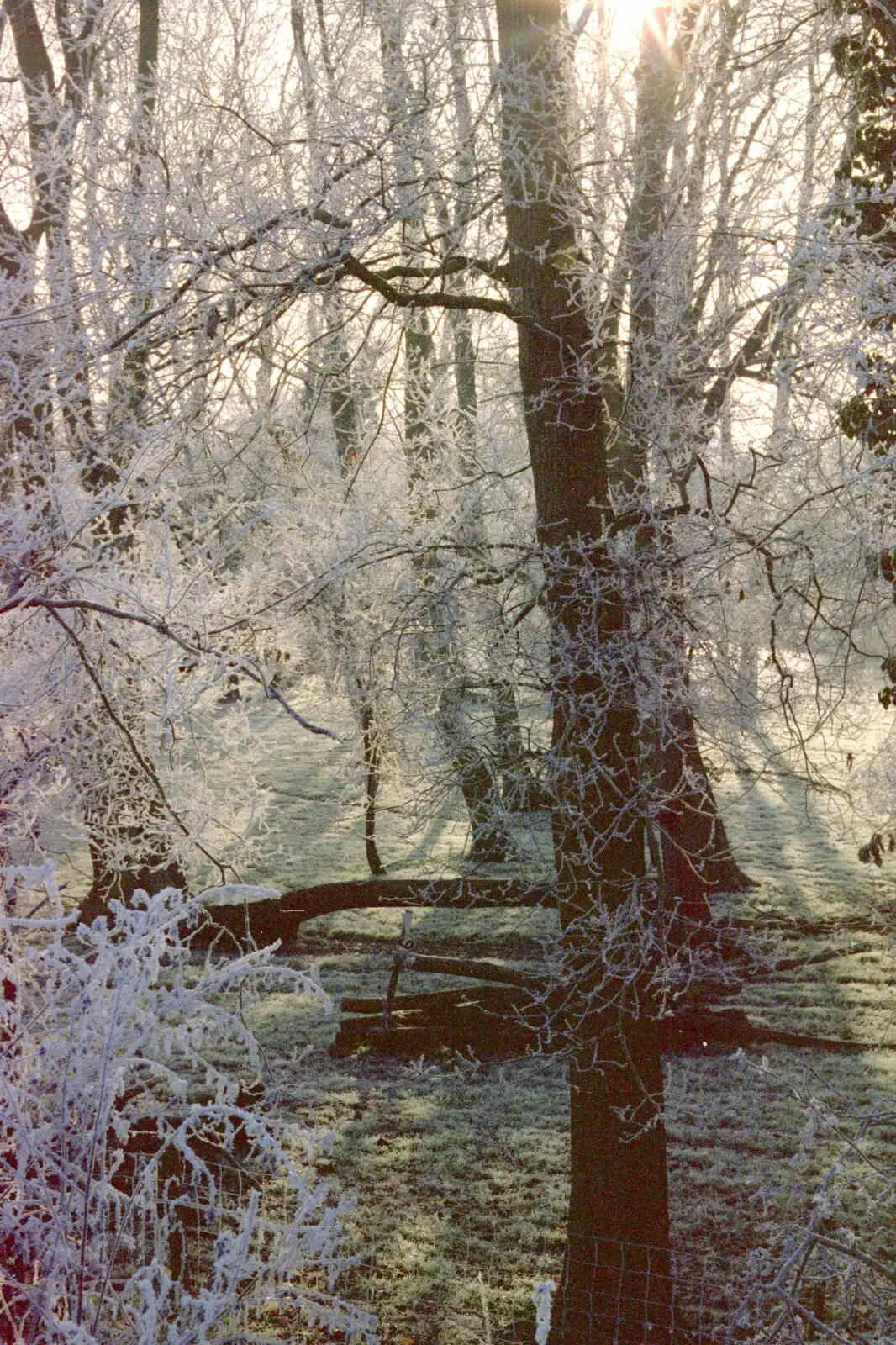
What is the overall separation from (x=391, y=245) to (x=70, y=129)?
368 centimetres

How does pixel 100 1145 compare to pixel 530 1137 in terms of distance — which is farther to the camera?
pixel 530 1137

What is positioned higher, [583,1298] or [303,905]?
[303,905]

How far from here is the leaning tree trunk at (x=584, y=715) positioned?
19.0 feet

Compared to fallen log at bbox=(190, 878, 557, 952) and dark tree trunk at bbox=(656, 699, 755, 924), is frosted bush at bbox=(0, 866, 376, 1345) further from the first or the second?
fallen log at bbox=(190, 878, 557, 952)

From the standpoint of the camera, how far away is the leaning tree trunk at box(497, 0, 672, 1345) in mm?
5781

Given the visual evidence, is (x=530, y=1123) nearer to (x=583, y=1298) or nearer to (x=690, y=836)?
(x=583, y=1298)

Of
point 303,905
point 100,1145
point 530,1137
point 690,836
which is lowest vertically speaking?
point 530,1137

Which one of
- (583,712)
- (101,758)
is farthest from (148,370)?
(101,758)

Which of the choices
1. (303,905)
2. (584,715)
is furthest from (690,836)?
(584,715)

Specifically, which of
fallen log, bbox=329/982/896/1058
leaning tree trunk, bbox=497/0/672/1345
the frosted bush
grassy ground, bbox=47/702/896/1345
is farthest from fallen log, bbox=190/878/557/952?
the frosted bush

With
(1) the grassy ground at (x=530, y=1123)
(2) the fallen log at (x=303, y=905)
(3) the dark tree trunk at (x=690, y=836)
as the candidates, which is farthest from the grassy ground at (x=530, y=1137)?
(3) the dark tree trunk at (x=690, y=836)

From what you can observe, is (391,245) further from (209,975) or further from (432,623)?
(209,975)

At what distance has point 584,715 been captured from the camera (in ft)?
19.4

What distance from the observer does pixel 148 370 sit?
231 inches
